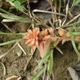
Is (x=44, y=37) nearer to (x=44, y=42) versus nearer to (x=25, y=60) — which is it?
(x=44, y=42)

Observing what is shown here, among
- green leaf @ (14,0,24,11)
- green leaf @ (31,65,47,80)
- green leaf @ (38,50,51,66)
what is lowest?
green leaf @ (31,65,47,80)

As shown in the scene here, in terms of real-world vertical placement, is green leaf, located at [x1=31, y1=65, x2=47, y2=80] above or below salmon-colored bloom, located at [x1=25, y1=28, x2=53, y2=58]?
below

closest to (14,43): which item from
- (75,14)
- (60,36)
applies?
(60,36)

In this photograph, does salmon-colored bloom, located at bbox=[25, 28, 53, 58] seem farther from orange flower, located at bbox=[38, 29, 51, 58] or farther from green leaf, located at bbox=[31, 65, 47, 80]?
green leaf, located at bbox=[31, 65, 47, 80]

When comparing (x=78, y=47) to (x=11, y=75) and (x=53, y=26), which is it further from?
(x=11, y=75)

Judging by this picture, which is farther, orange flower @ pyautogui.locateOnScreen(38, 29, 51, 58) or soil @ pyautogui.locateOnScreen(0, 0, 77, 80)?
soil @ pyautogui.locateOnScreen(0, 0, 77, 80)

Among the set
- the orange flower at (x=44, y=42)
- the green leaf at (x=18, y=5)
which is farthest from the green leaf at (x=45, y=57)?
the green leaf at (x=18, y=5)

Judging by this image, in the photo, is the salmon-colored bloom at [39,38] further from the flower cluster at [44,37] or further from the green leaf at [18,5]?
the green leaf at [18,5]

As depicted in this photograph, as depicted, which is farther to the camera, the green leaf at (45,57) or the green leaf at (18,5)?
the green leaf at (18,5)

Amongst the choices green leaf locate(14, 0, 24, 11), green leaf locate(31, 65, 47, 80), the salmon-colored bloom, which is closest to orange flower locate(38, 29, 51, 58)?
the salmon-colored bloom
